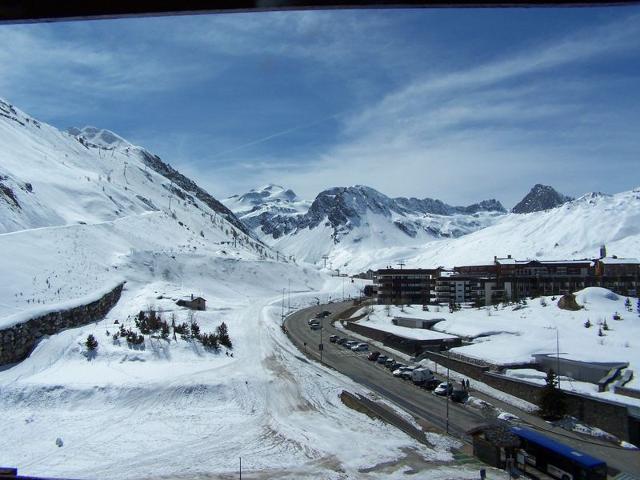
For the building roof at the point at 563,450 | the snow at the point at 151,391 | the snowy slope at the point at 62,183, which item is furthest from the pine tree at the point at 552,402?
the snowy slope at the point at 62,183

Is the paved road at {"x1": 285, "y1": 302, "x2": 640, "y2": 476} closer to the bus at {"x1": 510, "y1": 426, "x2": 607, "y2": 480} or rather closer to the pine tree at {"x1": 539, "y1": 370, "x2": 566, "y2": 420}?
the pine tree at {"x1": 539, "y1": 370, "x2": 566, "y2": 420}

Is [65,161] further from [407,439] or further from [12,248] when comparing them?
[407,439]

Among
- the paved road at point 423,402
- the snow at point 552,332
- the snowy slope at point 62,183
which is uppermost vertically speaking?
the snowy slope at point 62,183

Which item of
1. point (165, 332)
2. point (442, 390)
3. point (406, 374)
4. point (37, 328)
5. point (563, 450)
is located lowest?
point (442, 390)

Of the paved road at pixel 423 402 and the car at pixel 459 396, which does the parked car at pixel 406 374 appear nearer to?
the paved road at pixel 423 402

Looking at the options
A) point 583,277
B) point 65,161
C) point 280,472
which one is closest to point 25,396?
point 280,472

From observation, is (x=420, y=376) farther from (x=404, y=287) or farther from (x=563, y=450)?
(x=404, y=287)

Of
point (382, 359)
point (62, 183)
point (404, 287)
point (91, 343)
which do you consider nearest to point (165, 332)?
point (91, 343)

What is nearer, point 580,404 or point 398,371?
point 580,404
